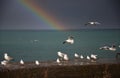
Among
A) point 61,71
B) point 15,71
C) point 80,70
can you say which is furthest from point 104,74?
point 15,71

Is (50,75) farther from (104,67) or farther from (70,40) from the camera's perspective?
(70,40)

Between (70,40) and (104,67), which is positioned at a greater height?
(70,40)

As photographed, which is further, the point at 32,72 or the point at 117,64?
the point at 117,64

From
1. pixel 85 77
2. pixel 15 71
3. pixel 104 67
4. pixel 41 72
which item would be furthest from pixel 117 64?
pixel 15 71

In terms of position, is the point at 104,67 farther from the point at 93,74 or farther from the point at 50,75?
the point at 50,75

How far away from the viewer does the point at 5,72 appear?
9.59m

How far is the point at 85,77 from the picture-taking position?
399 inches

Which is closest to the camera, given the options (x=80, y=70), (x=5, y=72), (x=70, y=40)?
(x=5, y=72)

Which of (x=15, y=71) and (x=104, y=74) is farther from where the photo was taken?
(x=104, y=74)

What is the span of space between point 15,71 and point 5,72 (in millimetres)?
347

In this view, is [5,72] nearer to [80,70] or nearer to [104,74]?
[80,70]

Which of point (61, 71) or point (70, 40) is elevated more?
point (70, 40)

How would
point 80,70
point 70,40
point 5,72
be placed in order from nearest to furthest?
point 5,72 < point 80,70 < point 70,40

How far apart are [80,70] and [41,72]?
1469 millimetres
